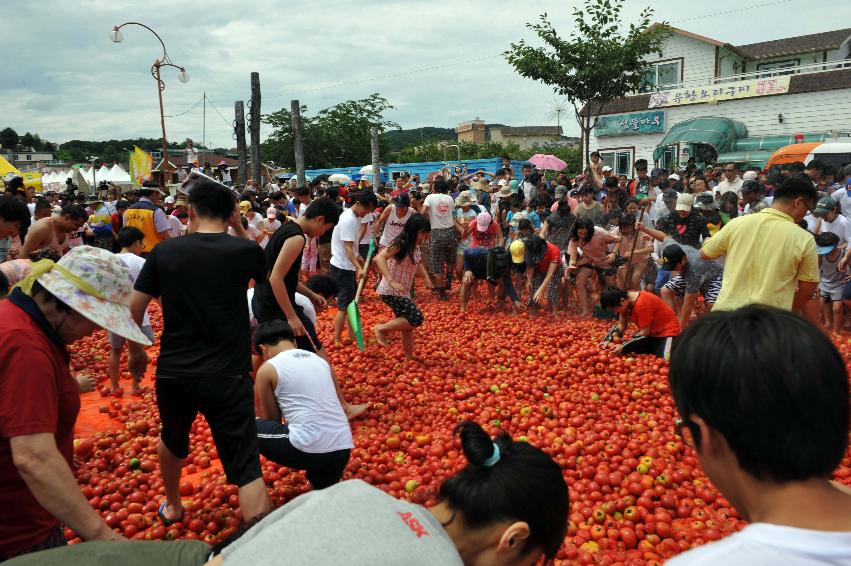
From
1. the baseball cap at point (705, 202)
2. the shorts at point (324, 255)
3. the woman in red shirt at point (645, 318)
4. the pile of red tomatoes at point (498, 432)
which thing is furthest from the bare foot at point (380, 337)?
the baseball cap at point (705, 202)

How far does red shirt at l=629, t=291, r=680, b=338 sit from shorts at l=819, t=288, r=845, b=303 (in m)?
2.77

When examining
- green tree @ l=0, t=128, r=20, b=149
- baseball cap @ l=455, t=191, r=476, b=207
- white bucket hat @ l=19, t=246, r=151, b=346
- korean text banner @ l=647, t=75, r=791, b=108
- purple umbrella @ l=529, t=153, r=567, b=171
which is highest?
green tree @ l=0, t=128, r=20, b=149

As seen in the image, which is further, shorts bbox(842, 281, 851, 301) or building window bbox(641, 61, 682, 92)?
building window bbox(641, 61, 682, 92)

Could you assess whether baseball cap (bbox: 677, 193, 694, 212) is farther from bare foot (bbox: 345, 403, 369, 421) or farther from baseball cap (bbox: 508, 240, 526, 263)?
bare foot (bbox: 345, 403, 369, 421)

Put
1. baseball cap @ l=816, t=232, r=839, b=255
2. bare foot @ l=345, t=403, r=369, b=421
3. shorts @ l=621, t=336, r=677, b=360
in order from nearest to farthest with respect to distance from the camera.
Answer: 1. bare foot @ l=345, t=403, r=369, b=421
2. shorts @ l=621, t=336, r=677, b=360
3. baseball cap @ l=816, t=232, r=839, b=255

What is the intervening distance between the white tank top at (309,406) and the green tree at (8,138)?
125 meters

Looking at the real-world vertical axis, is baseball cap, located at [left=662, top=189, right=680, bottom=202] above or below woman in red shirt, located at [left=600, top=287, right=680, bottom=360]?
above

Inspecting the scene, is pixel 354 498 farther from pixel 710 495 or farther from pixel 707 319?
pixel 710 495

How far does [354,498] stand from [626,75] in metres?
21.6

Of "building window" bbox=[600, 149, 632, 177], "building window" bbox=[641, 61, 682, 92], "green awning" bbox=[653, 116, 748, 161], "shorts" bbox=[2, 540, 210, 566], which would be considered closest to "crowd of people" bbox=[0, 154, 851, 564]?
"shorts" bbox=[2, 540, 210, 566]

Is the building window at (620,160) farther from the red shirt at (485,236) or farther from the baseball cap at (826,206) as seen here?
A: the baseball cap at (826,206)

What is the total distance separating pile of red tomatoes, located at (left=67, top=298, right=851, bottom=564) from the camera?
12.7 feet

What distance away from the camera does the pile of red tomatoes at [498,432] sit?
12.7 ft

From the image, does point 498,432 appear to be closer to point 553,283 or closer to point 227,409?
point 227,409
